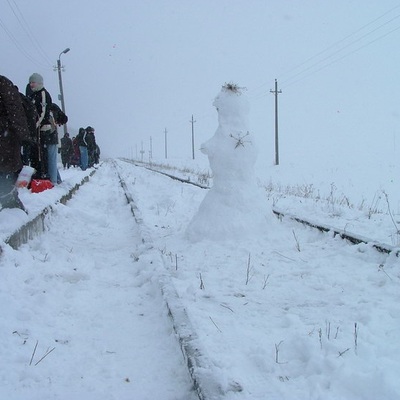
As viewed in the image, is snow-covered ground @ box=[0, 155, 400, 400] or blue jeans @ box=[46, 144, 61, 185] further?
blue jeans @ box=[46, 144, 61, 185]

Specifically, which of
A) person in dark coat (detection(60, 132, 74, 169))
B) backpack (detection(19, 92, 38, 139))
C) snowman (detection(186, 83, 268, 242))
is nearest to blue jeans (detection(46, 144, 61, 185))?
backpack (detection(19, 92, 38, 139))

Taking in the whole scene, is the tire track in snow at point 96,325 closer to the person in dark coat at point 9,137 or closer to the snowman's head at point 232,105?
the person in dark coat at point 9,137

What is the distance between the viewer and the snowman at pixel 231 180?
15.6 ft

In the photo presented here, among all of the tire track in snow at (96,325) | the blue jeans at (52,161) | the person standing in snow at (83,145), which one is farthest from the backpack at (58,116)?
the person standing in snow at (83,145)

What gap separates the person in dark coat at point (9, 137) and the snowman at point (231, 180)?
2.15m

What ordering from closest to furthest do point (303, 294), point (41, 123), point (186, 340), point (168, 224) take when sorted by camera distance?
point (186, 340) → point (303, 294) → point (168, 224) → point (41, 123)

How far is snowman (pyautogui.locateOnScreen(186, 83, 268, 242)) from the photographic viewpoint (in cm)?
475

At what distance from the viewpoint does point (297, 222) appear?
544 centimetres

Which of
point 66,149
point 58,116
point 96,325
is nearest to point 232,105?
point 96,325

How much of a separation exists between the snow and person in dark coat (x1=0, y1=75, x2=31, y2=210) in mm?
247

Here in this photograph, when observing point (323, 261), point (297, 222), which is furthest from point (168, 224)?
point (323, 261)

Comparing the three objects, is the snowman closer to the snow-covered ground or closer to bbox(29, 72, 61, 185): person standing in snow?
the snow-covered ground

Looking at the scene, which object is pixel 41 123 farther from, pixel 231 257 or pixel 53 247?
pixel 231 257

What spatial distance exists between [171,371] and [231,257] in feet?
6.84
